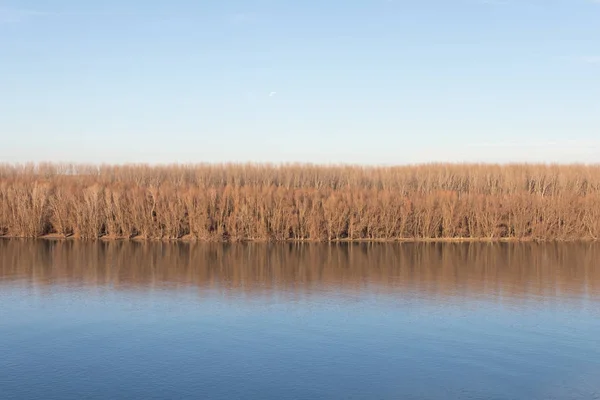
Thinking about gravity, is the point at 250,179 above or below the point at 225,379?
above

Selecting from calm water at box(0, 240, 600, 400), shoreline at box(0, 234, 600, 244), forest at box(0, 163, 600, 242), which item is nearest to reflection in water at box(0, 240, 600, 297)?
calm water at box(0, 240, 600, 400)

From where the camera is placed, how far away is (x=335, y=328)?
1986 cm

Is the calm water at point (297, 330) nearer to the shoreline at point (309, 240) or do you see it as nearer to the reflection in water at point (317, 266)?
the reflection in water at point (317, 266)

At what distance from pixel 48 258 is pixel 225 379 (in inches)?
967

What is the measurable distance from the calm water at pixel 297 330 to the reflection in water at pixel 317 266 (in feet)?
0.60

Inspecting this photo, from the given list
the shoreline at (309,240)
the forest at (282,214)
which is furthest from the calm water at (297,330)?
the forest at (282,214)

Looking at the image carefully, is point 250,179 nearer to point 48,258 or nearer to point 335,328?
point 48,258

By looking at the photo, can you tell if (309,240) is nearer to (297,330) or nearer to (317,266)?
(317,266)

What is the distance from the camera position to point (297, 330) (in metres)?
19.5

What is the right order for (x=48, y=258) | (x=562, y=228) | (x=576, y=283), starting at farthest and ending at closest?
(x=562, y=228)
(x=48, y=258)
(x=576, y=283)

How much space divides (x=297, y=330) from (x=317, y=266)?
14.6m

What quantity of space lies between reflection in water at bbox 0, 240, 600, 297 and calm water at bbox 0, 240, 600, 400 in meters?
0.18

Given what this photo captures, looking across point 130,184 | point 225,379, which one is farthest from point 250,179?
point 225,379

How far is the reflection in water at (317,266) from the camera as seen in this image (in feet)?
91.2
